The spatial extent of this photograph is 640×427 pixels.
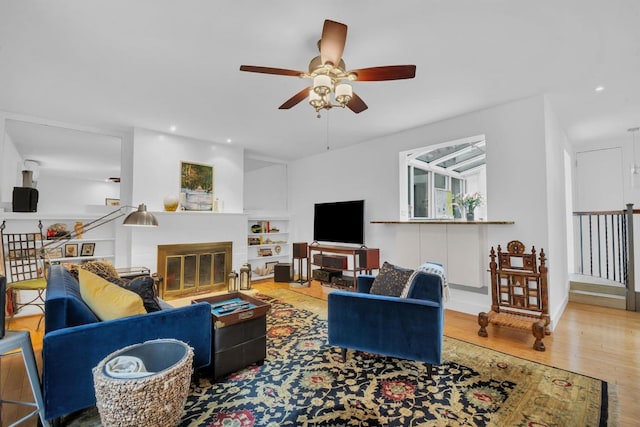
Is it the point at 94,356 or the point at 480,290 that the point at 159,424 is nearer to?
the point at 94,356

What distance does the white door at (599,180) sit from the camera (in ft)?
15.6

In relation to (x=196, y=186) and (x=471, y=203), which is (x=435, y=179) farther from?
(x=196, y=186)

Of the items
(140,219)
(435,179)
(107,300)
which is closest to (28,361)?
(107,300)

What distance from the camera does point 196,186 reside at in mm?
5004

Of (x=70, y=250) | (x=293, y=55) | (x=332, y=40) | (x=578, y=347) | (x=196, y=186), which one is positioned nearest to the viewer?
(x=332, y=40)

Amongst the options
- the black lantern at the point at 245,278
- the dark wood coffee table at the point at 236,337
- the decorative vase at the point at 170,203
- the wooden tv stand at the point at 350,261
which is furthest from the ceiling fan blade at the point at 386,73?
the black lantern at the point at 245,278

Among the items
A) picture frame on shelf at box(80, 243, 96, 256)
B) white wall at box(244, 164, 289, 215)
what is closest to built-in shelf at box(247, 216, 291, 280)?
white wall at box(244, 164, 289, 215)

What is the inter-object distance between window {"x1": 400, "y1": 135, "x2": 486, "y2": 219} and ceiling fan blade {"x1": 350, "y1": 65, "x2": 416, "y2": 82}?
257 cm

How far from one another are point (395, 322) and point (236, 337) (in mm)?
1290

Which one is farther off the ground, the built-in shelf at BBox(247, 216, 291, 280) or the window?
the window

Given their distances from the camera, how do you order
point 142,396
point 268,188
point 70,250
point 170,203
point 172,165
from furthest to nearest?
point 268,188
point 172,165
point 170,203
point 70,250
point 142,396

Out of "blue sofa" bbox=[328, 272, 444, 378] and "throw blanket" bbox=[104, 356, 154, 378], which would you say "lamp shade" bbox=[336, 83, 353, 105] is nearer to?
"blue sofa" bbox=[328, 272, 444, 378]

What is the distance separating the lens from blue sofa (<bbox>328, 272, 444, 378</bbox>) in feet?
7.45

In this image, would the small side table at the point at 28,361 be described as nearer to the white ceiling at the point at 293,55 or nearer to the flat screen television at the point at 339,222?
the white ceiling at the point at 293,55
